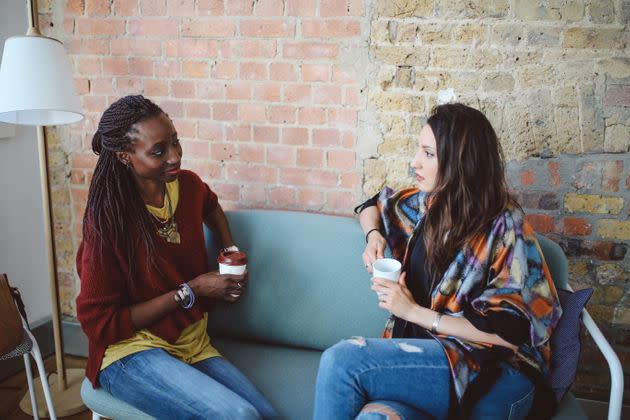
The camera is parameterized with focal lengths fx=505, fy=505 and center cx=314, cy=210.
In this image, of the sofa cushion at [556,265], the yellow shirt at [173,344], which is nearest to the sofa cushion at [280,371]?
the yellow shirt at [173,344]

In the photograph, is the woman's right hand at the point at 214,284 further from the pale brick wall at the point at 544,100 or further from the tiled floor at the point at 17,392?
the tiled floor at the point at 17,392

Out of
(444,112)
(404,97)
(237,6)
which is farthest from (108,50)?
(444,112)

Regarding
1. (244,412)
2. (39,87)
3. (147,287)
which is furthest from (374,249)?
(39,87)

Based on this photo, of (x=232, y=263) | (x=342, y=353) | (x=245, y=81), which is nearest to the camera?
(x=342, y=353)

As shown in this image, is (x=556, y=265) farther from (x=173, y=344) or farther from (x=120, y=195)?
(x=120, y=195)

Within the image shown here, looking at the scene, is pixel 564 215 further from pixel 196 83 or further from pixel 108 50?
pixel 108 50

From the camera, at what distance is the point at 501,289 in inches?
57.2

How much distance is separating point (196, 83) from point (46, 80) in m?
0.61

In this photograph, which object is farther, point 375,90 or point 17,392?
point 17,392

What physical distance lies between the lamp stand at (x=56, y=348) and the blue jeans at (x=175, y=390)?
0.82 meters

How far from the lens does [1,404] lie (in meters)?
2.29

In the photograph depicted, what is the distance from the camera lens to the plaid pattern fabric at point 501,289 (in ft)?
4.66

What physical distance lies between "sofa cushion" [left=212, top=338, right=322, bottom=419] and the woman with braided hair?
0.27 feet

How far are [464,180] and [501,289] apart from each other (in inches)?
13.8
